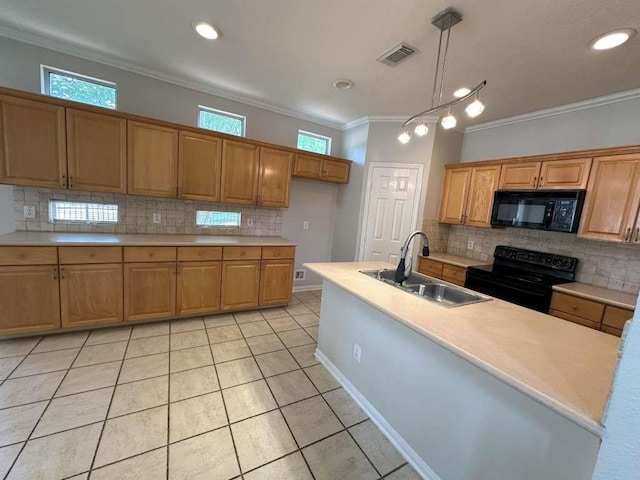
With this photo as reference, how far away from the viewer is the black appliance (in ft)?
8.22

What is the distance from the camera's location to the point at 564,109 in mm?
2783

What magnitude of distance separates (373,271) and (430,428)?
1155 mm

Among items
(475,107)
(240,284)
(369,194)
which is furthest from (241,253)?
(475,107)

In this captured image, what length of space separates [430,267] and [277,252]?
→ 2.08 meters

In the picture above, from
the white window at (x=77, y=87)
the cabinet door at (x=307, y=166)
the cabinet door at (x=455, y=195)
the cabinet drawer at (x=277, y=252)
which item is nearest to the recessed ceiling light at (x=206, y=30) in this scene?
the white window at (x=77, y=87)

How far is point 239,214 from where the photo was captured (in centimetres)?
362

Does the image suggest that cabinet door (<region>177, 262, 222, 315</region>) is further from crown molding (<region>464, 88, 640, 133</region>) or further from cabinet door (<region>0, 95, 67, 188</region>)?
crown molding (<region>464, 88, 640, 133</region>)

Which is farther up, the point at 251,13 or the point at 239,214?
the point at 251,13

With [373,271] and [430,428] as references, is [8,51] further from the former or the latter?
[430,428]

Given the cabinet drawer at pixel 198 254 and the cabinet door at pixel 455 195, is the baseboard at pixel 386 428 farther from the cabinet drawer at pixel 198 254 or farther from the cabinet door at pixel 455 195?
the cabinet door at pixel 455 195

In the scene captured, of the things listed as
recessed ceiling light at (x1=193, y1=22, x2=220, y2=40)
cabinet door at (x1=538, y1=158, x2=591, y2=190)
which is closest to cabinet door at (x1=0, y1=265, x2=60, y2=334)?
recessed ceiling light at (x1=193, y1=22, x2=220, y2=40)

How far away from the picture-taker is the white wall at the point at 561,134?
2430 mm

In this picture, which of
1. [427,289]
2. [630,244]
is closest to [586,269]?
[630,244]

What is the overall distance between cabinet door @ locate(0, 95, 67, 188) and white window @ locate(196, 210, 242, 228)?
1.28 metres
